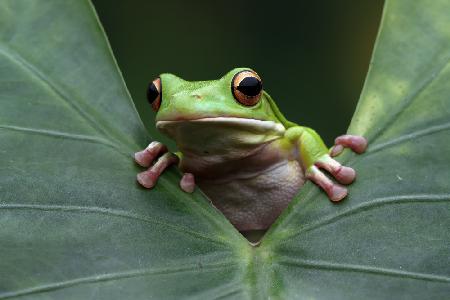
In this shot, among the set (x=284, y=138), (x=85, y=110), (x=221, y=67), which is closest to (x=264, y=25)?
(x=221, y=67)

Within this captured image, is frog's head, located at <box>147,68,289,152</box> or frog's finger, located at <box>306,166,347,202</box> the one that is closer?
frog's finger, located at <box>306,166,347,202</box>

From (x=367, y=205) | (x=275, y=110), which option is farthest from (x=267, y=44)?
(x=367, y=205)

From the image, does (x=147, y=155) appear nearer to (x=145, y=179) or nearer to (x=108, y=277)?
(x=145, y=179)

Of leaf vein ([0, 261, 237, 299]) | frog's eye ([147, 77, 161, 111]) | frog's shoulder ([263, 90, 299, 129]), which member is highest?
frog's eye ([147, 77, 161, 111])

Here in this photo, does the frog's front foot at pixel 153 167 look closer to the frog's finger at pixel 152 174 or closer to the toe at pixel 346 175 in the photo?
the frog's finger at pixel 152 174

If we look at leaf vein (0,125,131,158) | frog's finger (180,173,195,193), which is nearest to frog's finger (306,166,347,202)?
frog's finger (180,173,195,193)

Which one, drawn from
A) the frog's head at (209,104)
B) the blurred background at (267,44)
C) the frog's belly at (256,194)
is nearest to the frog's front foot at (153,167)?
the frog's head at (209,104)

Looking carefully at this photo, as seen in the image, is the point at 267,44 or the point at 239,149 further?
the point at 267,44

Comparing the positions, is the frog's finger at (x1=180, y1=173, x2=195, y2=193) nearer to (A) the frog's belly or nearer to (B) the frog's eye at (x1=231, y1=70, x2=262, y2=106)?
(B) the frog's eye at (x1=231, y1=70, x2=262, y2=106)
